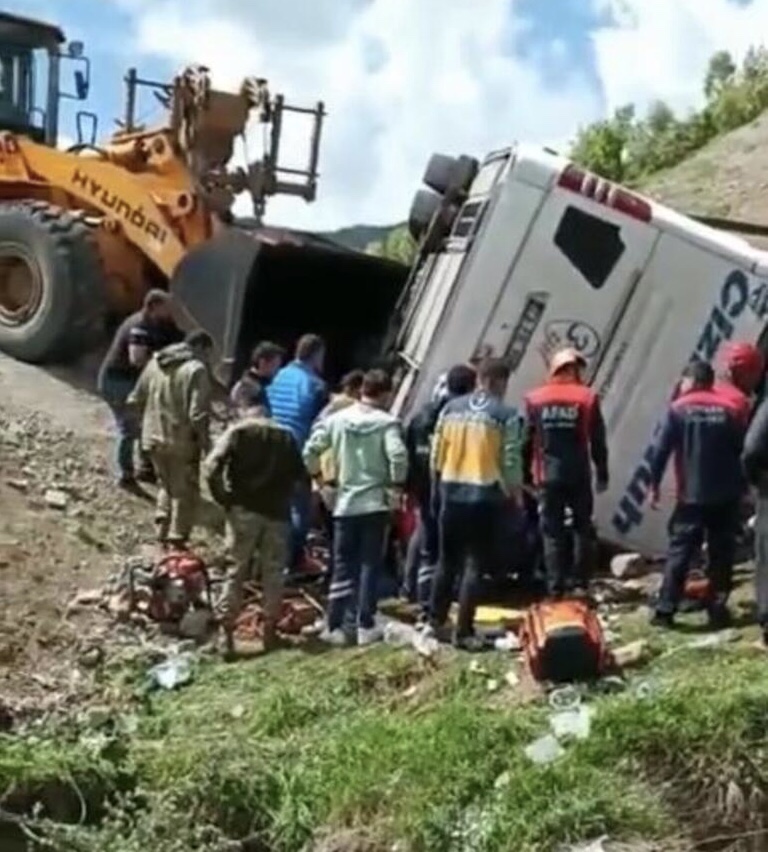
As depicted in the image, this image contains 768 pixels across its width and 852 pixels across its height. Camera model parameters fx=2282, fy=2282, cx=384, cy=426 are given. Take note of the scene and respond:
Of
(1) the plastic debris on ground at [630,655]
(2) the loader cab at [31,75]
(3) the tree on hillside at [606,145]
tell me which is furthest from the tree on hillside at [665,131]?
(1) the plastic debris on ground at [630,655]

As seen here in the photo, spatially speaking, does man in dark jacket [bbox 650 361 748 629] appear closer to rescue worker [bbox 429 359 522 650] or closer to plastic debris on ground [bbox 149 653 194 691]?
rescue worker [bbox 429 359 522 650]

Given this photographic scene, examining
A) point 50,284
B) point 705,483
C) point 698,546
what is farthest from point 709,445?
point 50,284

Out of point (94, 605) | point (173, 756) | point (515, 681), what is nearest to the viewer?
point (173, 756)

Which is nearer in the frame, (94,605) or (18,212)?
(94,605)

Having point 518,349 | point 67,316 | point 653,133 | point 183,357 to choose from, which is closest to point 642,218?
point 518,349

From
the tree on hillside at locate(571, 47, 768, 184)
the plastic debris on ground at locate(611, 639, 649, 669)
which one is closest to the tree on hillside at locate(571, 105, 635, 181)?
the tree on hillside at locate(571, 47, 768, 184)

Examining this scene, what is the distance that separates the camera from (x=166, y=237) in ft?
51.0

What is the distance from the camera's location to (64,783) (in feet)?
31.3

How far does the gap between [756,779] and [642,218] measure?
15.0ft

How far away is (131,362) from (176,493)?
1198mm

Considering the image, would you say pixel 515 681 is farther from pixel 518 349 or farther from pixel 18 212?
pixel 18 212

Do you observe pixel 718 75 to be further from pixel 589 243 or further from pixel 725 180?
pixel 589 243

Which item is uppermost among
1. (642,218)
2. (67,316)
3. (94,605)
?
(642,218)

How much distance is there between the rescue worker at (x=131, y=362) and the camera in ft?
45.3
